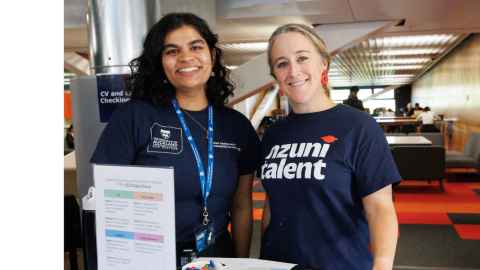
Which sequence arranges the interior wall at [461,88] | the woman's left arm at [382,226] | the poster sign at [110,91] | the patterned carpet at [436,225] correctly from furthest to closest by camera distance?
the interior wall at [461,88]
the patterned carpet at [436,225]
the poster sign at [110,91]
the woman's left arm at [382,226]

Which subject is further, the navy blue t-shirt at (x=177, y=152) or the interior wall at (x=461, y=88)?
the interior wall at (x=461, y=88)

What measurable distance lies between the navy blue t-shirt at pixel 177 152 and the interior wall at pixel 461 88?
12.3 meters

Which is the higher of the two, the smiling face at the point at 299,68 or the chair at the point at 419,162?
the smiling face at the point at 299,68

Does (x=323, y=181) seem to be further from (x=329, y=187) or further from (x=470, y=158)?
(x=470, y=158)

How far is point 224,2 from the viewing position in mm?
6098

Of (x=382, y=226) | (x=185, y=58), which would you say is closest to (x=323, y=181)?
(x=382, y=226)

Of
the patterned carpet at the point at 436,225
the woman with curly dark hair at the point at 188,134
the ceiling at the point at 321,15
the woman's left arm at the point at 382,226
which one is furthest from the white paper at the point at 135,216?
the ceiling at the point at 321,15

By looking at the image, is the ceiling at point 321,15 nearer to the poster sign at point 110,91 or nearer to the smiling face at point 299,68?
the poster sign at point 110,91

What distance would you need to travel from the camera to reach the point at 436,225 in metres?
5.84

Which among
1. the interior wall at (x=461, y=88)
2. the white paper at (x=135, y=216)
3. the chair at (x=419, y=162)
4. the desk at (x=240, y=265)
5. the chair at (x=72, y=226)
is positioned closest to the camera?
the white paper at (x=135, y=216)

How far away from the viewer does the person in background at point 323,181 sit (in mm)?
1515

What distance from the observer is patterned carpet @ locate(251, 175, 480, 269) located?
458cm

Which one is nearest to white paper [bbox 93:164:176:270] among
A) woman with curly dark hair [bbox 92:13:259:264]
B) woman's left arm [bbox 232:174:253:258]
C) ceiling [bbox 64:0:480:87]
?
woman with curly dark hair [bbox 92:13:259:264]
